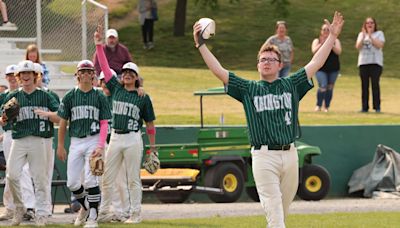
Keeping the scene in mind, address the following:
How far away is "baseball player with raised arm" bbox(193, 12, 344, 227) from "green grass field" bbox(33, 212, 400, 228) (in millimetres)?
3185

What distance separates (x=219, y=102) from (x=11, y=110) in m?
12.1

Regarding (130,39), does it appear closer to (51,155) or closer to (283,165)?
(51,155)

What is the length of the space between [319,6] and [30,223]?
3135 centimetres

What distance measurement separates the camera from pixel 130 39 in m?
37.2

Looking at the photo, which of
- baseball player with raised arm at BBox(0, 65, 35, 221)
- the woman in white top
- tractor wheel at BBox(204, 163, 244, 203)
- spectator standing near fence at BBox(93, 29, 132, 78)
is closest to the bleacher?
spectator standing near fence at BBox(93, 29, 132, 78)

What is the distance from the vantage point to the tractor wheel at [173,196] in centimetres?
1773

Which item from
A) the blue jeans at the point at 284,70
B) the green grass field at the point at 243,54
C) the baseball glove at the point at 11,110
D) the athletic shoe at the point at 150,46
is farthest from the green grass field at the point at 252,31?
the baseball glove at the point at 11,110

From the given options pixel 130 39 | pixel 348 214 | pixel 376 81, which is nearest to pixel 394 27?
pixel 130 39

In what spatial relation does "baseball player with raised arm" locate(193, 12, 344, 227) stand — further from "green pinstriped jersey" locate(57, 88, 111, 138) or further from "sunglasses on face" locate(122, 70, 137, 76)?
"sunglasses on face" locate(122, 70, 137, 76)

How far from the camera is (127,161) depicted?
14047mm

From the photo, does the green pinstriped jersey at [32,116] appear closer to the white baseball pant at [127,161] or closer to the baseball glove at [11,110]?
the baseball glove at [11,110]

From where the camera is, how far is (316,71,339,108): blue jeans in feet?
76.3

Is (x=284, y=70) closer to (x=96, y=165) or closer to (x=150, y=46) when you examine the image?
(x=96, y=165)

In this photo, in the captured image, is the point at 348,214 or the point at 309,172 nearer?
the point at 348,214
